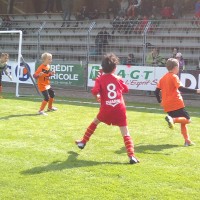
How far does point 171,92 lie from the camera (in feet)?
26.0

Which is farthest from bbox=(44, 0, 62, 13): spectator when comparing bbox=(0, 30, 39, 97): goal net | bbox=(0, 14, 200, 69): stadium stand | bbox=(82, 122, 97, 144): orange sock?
bbox=(82, 122, 97, 144): orange sock

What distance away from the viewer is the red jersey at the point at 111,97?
6633 mm

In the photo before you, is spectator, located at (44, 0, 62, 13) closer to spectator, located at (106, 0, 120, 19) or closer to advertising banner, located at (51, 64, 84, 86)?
spectator, located at (106, 0, 120, 19)

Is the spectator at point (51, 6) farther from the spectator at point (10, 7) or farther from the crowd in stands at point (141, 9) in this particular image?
the crowd in stands at point (141, 9)

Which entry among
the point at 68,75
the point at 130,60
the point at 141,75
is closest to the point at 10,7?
the point at 68,75

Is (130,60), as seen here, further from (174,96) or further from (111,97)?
(111,97)

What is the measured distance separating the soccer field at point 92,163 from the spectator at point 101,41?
944 cm

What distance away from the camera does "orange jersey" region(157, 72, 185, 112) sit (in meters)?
7.86

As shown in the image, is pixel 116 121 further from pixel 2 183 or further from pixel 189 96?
pixel 189 96

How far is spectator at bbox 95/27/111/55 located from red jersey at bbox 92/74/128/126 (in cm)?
1307

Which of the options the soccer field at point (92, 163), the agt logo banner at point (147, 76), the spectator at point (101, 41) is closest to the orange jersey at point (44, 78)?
the soccer field at point (92, 163)

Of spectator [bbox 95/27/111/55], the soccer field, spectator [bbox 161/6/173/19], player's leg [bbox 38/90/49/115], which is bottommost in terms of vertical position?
the soccer field

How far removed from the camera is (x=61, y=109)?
12562mm

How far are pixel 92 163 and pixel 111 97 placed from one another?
1.03 m
